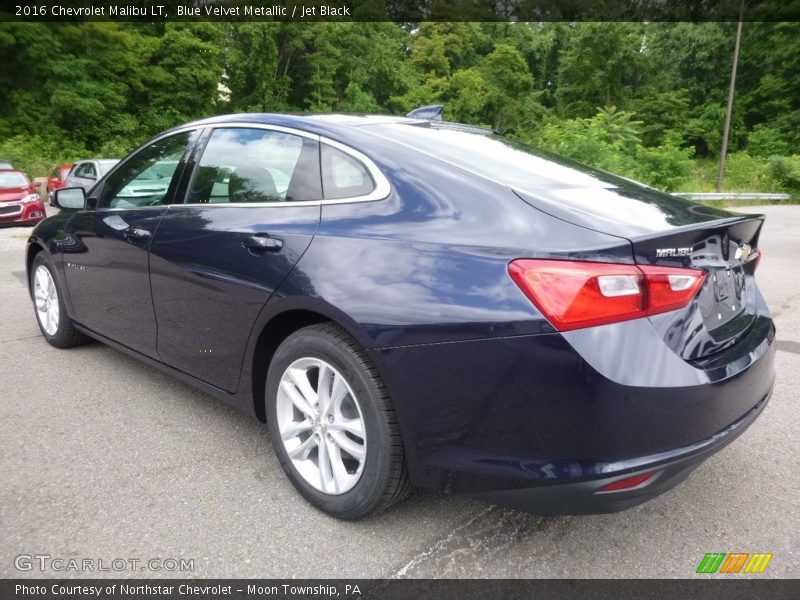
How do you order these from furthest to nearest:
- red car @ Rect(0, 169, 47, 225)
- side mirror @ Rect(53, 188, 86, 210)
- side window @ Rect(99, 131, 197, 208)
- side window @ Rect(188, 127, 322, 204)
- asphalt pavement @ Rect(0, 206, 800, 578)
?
red car @ Rect(0, 169, 47, 225) < side mirror @ Rect(53, 188, 86, 210) < side window @ Rect(99, 131, 197, 208) < side window @ Rect(188, 127, 322, 204) < asphalt pavement @ Rect(0, 206, 800, 578)

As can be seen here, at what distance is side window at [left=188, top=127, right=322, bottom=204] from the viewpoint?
8.71 feet

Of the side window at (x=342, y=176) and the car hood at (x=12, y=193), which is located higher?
the side window at (x=342, y=176)

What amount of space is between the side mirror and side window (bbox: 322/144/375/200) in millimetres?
2195

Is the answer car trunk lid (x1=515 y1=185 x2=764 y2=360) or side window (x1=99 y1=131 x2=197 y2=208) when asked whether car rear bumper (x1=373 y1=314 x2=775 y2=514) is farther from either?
side window (x1=99 y1=131 x2=197 y2=208)

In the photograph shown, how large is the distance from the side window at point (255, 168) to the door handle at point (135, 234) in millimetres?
330

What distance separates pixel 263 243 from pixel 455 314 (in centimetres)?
95

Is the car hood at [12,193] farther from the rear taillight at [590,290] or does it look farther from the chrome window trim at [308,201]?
the rear taillight at [590,290]

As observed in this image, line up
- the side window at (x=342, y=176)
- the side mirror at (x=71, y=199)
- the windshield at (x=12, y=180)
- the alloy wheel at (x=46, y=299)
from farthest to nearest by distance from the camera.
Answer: the windshield at (x=12, y=180) → the alloy wheel at (x=46, y=299) → the side mirror at (x=71, y=199) → the side window at (x=342, y=176)

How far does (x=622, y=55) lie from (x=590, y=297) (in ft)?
186

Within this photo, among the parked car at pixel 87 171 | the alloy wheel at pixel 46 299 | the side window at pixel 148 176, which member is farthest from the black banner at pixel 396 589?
the parked car at pixel 87 171

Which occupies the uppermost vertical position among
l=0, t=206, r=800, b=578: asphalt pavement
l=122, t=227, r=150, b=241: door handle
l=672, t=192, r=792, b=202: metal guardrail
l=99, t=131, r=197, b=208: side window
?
l=99, t=131, r=197, b=208: side window

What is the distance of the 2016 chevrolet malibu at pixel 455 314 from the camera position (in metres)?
1.86

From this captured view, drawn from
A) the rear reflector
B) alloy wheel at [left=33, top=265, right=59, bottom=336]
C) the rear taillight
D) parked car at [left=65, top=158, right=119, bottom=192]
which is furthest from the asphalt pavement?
parked car at [left=65, top=158, right=119, bottom=192]

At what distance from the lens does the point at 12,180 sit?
46.5ft
